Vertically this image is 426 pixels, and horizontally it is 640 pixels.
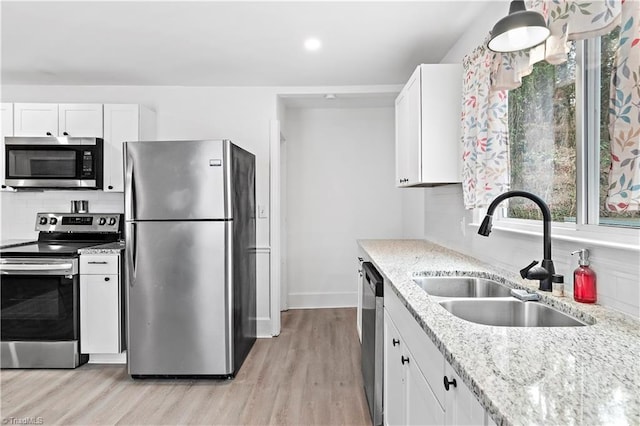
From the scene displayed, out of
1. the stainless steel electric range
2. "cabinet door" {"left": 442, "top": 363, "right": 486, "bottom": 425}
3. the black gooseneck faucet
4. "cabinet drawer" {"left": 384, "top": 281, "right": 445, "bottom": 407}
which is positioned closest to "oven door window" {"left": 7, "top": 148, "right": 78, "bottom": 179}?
the stainless steel electric range

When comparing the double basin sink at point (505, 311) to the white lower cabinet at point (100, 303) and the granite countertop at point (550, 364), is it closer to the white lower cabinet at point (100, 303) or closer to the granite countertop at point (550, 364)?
the granite countertop at point (550, 364)

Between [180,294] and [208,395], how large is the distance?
70 centimetres

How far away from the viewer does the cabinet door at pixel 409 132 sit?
2.46 m

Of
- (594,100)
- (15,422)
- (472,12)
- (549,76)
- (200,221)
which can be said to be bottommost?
(15,422)

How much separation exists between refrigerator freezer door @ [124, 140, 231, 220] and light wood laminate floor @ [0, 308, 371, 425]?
120 centimetres

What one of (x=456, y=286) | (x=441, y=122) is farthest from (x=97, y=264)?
(x=441, y=122)

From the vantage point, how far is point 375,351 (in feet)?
6.71

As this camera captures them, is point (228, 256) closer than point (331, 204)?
Yes

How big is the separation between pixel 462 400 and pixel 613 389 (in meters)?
0.30

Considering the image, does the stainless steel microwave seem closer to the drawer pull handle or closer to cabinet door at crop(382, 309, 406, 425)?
cabinet door at crop(382, 309, 406, 425)

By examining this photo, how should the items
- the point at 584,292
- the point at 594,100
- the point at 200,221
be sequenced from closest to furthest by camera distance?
the point at 584,292 < the point at 594,100 < the point at 200,221

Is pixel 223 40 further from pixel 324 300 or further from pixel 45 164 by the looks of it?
pixel 324 300

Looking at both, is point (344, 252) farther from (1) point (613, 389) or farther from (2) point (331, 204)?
(1) point (613, 389)

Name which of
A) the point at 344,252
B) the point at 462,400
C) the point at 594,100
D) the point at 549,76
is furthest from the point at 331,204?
the point at 462,400
